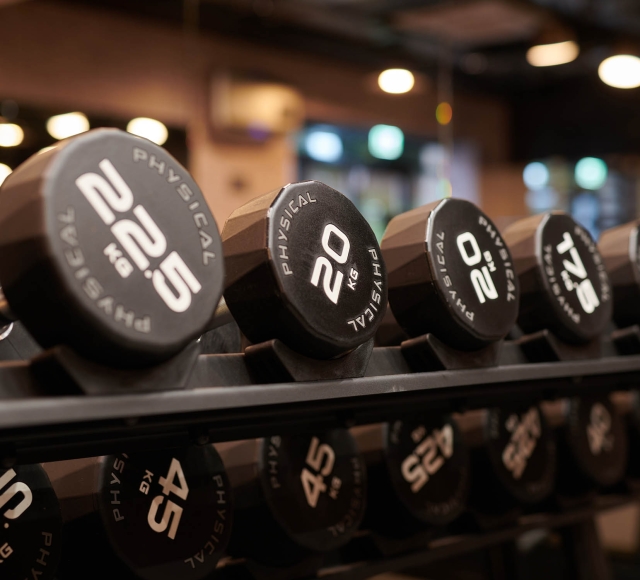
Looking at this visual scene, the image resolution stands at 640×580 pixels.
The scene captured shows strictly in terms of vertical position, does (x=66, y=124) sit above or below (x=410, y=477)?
above

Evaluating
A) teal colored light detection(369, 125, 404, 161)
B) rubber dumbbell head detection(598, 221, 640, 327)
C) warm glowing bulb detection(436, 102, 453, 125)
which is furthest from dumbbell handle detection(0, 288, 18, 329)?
warm glowing bulb detection(436, 102, 453, 125)

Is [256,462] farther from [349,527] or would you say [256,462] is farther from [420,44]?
[420,44]

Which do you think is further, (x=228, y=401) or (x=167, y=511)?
(x=167, y=511)

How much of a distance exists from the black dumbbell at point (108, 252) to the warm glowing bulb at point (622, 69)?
4.86 metres

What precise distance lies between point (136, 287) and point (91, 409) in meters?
0.14

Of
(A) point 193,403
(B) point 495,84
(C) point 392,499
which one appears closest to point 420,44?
(B) point 495,84

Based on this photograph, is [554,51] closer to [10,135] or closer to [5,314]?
[10,135]

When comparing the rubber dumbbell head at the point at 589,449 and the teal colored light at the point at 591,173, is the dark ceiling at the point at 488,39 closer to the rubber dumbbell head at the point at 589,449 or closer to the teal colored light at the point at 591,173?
the teal colored light at the point at 591,173

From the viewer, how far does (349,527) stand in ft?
4.57

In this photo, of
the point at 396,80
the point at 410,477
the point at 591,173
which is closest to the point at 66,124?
the point at 396,80

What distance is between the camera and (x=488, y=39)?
6.08 metres

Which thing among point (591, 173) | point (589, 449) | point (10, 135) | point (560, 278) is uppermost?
point (10, 135)

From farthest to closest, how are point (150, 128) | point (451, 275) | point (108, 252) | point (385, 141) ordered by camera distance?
point (385, 141), point (150, 128), point (451, 275), point (108, 252)

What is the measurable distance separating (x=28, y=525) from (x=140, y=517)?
5.9 inches
